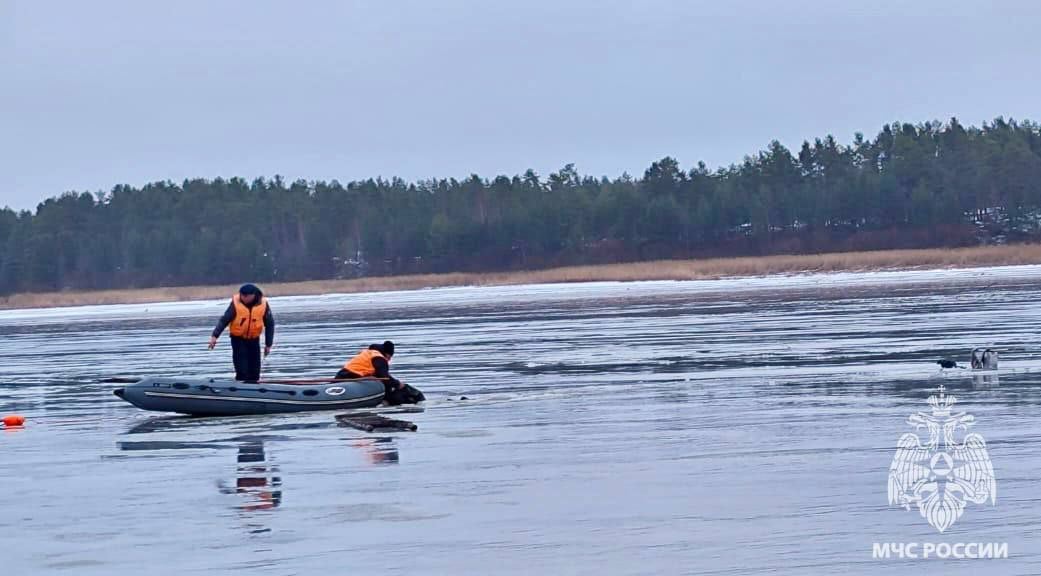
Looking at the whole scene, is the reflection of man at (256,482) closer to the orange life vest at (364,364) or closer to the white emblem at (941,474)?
the orange life vest at (364,364)

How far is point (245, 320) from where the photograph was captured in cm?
1989

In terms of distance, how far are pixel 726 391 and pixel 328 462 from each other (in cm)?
690

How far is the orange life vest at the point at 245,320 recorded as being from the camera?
65.2 ft

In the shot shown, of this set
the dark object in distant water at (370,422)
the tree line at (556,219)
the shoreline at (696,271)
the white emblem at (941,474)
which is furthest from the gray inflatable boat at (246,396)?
the tree line at (556,219)

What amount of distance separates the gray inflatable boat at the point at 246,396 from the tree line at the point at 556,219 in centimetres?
8111

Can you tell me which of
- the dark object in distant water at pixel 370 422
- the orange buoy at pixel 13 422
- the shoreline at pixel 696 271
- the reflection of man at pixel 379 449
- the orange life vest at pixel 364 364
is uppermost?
the shoreline at pixel 696 271

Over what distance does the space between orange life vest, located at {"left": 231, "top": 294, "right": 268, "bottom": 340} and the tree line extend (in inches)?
3173

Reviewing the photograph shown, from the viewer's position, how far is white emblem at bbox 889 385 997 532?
1093cm

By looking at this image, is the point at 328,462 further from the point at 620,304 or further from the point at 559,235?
the point at 559,235

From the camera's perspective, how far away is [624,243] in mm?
110188

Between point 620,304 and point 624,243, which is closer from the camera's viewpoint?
point 620,304

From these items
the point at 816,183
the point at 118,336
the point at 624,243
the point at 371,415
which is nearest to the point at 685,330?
the point at 371,415

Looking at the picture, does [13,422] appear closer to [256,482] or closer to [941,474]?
[256,482]

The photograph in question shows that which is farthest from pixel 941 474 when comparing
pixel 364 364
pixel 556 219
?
pixel 556 219
